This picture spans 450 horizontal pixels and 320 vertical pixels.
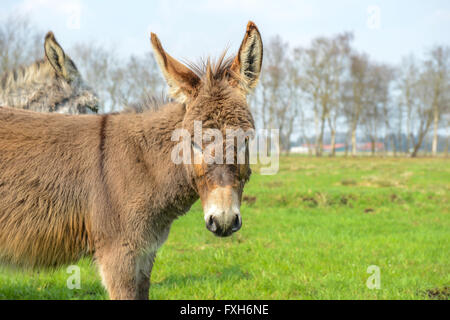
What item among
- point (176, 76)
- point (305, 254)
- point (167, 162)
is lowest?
point (305, 254)

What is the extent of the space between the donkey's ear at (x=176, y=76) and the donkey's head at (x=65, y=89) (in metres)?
2.98

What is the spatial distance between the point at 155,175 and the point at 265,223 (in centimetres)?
744

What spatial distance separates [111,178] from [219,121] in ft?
3.57

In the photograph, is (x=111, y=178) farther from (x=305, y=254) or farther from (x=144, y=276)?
(x=305, y=254)

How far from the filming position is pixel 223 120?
2713 millimetres

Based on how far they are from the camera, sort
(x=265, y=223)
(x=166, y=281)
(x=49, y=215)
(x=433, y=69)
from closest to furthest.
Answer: (x=49, y=215)
(x=166, y=281)
(x=265, y=223)
(x=433, y=69)

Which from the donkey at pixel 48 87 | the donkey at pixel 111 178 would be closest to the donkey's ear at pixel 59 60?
the donkey at pixel 48 87

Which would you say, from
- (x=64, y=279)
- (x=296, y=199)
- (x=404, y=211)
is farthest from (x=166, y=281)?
(x=404, y=211)

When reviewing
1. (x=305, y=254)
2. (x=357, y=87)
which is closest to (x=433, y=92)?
(x=357, y=87)

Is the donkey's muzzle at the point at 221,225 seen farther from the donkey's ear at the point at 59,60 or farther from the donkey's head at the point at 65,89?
the donkey's ear at the point at 59,60

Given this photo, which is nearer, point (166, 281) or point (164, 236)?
point (164, 236)

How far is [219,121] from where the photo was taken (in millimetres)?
2705

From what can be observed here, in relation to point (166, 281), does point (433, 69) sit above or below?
above
